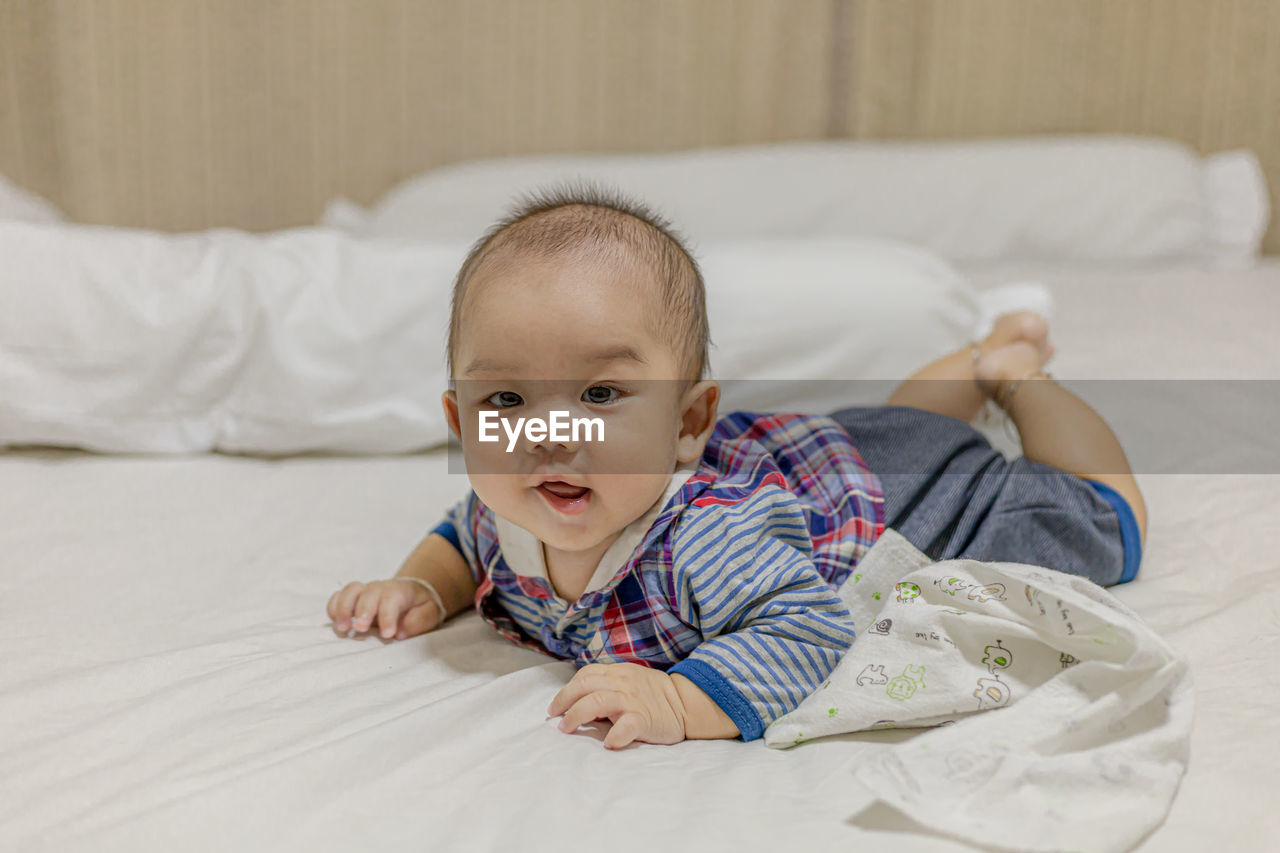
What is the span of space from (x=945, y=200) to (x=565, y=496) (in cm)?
130

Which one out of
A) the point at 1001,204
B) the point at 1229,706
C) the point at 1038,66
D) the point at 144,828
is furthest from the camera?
the point at 1038,66

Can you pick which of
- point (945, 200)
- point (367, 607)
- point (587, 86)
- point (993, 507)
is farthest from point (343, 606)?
point (587, 86)

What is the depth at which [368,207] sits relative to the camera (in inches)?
81.9

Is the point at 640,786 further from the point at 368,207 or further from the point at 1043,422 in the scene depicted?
the point at 368,207

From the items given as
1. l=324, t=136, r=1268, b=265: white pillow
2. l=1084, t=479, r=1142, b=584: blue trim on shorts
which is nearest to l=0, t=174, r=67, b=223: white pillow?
l=324, t=136, r=1268, b=265: white pillow

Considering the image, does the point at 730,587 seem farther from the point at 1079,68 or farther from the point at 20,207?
the point at 1079,68

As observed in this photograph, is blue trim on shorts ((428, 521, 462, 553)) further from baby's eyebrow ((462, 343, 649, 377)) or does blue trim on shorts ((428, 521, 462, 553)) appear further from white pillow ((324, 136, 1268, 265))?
white pillow ((324, 136, 1268, 265))

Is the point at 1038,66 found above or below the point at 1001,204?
above

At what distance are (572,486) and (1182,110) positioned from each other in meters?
1.87

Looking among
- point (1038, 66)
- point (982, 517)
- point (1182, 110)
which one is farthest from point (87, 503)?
point (1182, 110)

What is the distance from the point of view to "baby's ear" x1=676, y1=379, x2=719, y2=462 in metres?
0.76

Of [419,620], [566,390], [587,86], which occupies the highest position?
[587,86]

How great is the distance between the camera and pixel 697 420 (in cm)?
78

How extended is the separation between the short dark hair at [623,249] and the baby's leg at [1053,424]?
0.39m
